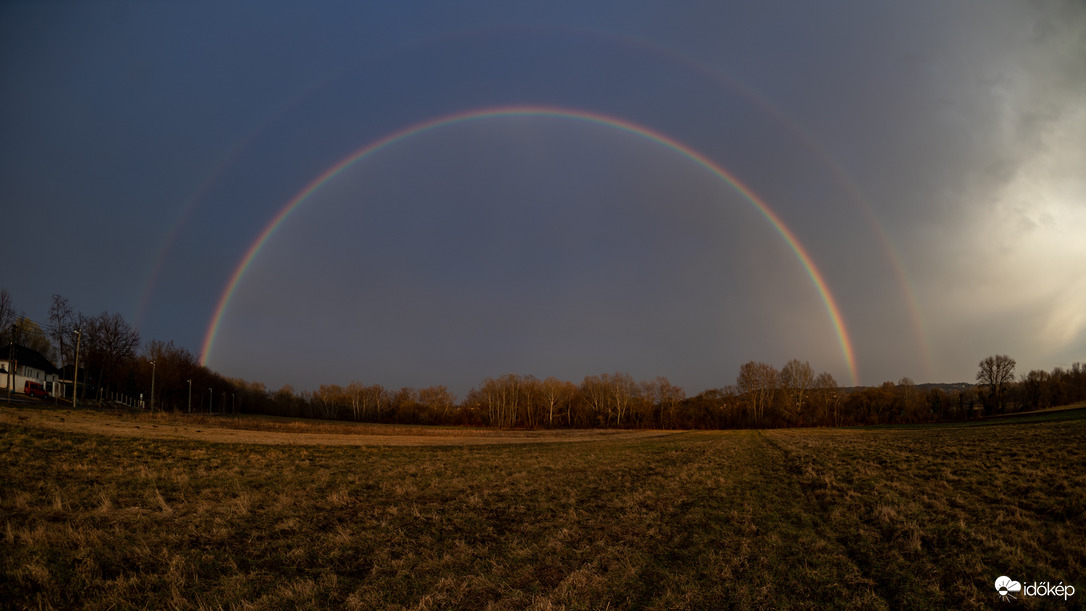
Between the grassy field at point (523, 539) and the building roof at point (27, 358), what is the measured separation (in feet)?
322

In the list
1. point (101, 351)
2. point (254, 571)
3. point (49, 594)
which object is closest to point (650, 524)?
point (254, 571)

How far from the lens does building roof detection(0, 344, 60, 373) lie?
269 ft

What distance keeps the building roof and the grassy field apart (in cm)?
9821

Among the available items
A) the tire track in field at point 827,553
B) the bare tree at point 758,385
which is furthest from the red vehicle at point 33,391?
the bare tree at point 758,385

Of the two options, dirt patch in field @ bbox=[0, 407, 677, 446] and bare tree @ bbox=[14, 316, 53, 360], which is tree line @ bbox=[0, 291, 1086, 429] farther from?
dirt patch in field @ bbox=[0, 407, 677, 446]

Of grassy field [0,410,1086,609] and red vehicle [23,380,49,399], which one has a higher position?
grassy field [0,410,1086,609]

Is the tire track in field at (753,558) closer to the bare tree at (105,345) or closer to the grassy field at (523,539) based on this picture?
the grassy field at (523,539)

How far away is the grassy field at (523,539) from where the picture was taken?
6.54m

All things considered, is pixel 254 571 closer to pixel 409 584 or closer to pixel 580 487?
pixel 409 584

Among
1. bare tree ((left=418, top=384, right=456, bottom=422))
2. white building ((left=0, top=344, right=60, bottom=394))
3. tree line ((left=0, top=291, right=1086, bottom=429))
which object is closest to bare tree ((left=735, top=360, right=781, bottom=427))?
tree line ((left=0, top=291, right=1086, bottom=429))

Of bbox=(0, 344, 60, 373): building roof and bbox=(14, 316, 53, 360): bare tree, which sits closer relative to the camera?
bbox=(0, 344, 60, 373): building roof

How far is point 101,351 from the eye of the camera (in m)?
81.6

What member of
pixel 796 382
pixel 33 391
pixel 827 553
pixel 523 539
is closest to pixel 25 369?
pixel 33 391

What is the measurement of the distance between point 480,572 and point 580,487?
8564 mm
